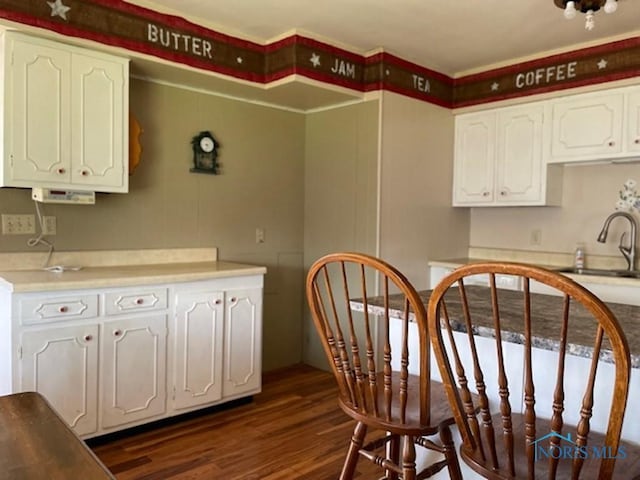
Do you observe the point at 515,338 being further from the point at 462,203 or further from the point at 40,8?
the point at 462,203

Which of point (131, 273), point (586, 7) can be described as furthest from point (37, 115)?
point (586, 7)

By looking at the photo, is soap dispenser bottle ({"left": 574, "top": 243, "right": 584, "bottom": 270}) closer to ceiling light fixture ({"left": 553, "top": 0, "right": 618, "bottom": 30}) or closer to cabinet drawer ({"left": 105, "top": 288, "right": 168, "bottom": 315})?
ceiling light fixture ({"left": 553, "top": 0, "right": 618, "bottom": 30})

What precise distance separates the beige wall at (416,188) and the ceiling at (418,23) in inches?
18.6

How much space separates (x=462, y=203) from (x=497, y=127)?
2.10 feet

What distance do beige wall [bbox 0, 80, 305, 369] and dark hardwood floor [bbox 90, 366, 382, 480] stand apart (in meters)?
0.89

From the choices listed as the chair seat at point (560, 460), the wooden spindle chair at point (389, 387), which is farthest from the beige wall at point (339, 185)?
the chair seat at point (560, 460)

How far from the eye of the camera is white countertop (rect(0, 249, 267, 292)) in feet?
7.63

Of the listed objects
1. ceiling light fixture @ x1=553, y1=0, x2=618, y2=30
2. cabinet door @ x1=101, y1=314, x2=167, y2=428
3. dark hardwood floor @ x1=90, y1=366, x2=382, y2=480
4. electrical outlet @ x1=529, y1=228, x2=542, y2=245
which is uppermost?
ceiling light fixture @ x1=553, y1=0, x2=618, y2=30

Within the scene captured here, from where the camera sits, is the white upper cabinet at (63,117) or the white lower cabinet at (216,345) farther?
the white lower cabinet at (216,345)

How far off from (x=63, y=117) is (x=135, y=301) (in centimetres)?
100

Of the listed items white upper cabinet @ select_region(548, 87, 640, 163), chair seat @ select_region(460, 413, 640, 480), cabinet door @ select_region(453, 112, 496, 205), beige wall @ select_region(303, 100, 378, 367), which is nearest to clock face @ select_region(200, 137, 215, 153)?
beige wall @ select_region(303, 100, 378, 367)

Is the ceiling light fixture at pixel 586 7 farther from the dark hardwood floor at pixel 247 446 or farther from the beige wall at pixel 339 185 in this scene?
the dark hardwood floor at pixel 247 446

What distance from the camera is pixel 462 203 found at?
13.4ft

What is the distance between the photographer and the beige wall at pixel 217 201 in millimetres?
3033
